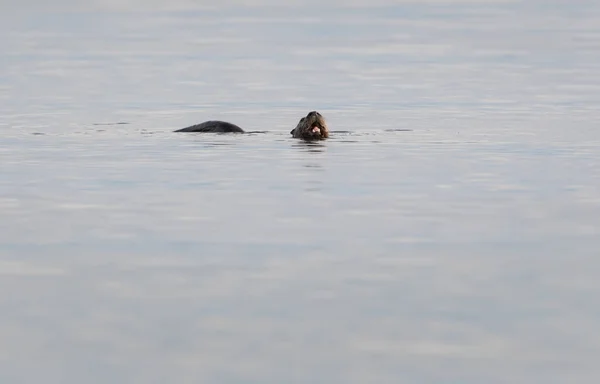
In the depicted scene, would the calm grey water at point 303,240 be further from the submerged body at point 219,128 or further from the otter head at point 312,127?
the submerged body at point 219,128

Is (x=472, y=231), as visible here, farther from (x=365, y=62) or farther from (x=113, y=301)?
(x=365, y=62)

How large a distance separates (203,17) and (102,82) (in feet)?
211

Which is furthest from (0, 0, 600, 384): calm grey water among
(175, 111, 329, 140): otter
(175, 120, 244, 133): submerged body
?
(175, 120, 244, 133): submerged body

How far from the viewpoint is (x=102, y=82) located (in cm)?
4578

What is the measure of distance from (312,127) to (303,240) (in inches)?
448

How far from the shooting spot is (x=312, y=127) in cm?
2662

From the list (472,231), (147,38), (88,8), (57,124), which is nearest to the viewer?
(472,231)

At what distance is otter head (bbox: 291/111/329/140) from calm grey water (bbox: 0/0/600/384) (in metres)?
0.52

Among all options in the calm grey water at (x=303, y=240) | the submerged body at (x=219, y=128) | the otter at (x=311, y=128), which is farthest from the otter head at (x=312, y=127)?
the submerged body at (x=219, y=128)

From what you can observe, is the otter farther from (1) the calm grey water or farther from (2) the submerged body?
(1) the calm grey water

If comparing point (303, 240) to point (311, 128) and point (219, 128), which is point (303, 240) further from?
point (219, 128)

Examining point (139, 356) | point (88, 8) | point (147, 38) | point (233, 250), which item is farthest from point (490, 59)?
point (88, 8)

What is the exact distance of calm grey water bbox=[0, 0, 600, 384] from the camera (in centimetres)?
→ 1123

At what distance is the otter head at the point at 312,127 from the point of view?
86.9ft
